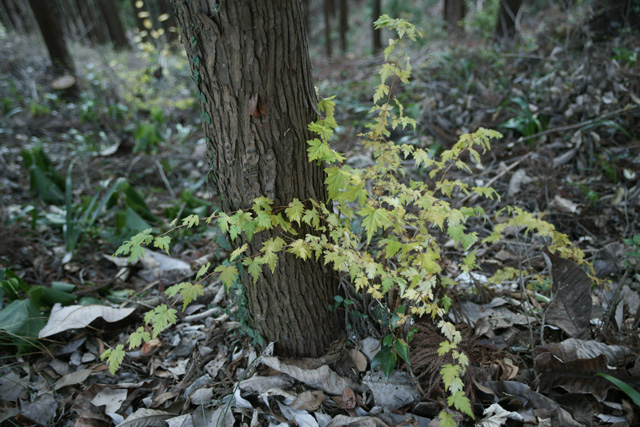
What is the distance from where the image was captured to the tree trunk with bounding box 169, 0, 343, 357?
138cm

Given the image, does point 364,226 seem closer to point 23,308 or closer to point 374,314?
point 374,314

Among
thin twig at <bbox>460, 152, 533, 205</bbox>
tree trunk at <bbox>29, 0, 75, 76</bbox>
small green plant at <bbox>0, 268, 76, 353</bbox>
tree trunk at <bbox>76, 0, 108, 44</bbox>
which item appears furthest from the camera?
tree trunk at <bbox>76, 0, 108, 44</bbox>

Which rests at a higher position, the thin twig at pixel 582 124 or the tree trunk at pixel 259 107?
the tree trunk at pixel 259 107

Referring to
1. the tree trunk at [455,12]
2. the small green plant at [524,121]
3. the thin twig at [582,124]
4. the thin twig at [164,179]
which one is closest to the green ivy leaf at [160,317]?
the thin twig at [164,179]

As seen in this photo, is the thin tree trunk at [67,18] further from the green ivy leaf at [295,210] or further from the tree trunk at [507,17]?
the green ivy leaf at [295,210]

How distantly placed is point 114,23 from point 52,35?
6875mm

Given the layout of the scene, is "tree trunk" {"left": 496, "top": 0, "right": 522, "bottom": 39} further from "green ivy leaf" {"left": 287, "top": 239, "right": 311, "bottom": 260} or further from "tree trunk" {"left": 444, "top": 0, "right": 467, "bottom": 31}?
"green ivy leaf" {"left": 287, "top": 239, "right": 311, "bottom": 260}

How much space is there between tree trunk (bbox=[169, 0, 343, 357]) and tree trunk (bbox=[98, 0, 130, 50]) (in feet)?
45.6

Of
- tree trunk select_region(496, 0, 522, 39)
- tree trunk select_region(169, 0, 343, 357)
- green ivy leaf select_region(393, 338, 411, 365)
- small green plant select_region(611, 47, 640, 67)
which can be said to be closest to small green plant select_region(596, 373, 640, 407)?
green ivy leaf select_region(393, 338, 411, 365)

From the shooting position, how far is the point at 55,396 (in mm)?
1957

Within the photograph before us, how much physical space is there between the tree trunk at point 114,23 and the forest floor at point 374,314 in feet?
31.9

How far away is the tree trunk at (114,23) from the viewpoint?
12874 mm

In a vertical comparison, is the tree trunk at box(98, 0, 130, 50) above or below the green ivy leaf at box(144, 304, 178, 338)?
above

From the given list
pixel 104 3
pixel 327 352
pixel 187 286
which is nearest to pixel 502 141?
pixel 327 352
